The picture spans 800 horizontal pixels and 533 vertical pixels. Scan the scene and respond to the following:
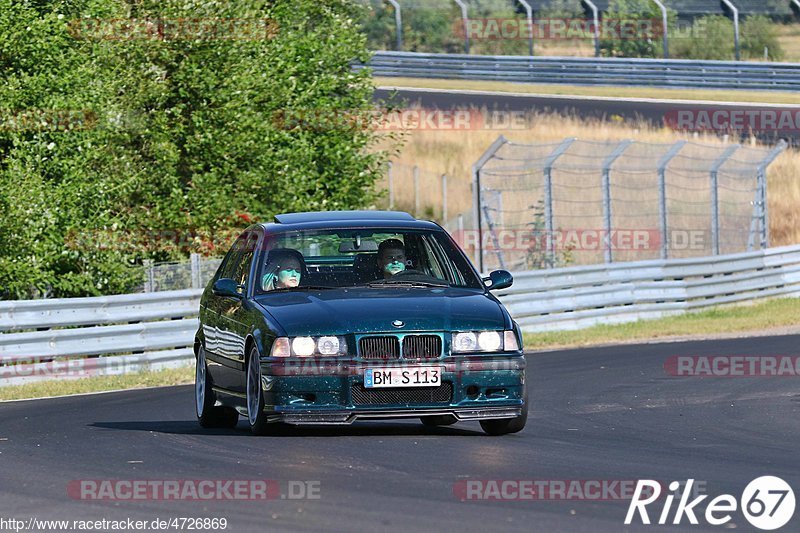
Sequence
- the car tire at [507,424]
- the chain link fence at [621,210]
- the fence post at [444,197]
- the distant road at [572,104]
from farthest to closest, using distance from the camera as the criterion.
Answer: the distant road at [572,104] → the fence post at [444,197] → the chain link fence at [621,210] → the car tire at [507,424]

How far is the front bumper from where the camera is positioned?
400 inches

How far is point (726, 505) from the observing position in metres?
7.43

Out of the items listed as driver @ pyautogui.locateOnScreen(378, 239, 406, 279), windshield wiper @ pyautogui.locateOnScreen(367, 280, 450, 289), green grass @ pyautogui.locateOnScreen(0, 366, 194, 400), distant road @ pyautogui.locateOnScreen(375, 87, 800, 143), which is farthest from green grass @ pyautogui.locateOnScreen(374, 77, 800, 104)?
windshield wiper @ pyautogui.locateOnScreen(367, 280, 450, 289)

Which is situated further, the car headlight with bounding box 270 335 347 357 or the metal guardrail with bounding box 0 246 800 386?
the metal guardrail with bounding box 0 246 800 386

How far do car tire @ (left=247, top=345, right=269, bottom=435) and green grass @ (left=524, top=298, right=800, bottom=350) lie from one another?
11.8 metres

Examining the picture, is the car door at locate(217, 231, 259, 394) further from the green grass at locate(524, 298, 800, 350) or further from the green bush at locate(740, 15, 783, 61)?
the green bush at locate(740, 15, 783, 61)

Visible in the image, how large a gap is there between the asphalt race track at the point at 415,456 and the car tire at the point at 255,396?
0.11 metres

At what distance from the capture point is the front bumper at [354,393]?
10172mm

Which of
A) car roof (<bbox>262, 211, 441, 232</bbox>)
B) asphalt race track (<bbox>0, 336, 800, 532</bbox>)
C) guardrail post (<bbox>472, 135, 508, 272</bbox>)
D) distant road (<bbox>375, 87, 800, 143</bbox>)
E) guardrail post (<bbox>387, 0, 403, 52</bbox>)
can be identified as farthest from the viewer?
guardrail post (<bbox>387, 0, 403, 52</bbox>)

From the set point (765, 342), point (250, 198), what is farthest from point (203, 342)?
point (250, 198)

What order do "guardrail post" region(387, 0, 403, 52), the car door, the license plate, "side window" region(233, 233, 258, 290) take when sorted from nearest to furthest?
the license plate → the car door → "side window" region(233, 233, 258, 290) → "guardrail post" region(387, 0, 403, 52)

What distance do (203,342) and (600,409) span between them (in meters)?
3.29

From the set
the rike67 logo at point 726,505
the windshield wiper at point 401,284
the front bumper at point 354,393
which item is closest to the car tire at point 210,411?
the windshield wiper at point 401,284

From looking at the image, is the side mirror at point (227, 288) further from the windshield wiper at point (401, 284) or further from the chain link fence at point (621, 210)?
the chain link fence at point (621, 210)
